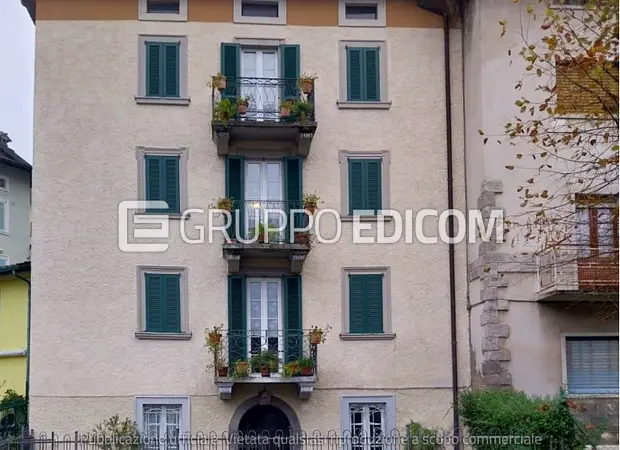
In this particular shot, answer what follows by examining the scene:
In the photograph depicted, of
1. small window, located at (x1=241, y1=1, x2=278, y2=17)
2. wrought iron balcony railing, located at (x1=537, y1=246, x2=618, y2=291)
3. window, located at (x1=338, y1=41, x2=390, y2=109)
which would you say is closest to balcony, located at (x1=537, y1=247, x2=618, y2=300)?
wrought iron balcony railing, located at (x1=537, y1=246, x2=618, y2=291)

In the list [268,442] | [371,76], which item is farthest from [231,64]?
[268,442]

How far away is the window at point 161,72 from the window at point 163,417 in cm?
638

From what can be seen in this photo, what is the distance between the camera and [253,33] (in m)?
24.0

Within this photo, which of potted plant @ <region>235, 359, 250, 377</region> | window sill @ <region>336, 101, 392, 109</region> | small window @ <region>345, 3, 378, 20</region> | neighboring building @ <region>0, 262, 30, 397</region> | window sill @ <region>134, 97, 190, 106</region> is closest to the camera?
potted plant @ <region>235, 359, 250, 377</region>

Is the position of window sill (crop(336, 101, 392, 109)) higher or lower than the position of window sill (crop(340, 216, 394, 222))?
higher

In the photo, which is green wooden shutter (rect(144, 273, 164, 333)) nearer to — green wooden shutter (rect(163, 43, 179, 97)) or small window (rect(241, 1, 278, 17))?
green wooden shutter (rect(163, 43, 179, 97))

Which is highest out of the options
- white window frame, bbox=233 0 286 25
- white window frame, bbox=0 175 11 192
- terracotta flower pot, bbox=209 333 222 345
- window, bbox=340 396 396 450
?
white window frame, bbox=233 0 286 25

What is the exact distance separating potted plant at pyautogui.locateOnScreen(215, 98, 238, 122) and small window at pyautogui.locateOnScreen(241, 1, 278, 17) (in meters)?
2.73

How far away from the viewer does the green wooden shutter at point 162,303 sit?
2272 centimetres

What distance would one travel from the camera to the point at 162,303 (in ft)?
74.8

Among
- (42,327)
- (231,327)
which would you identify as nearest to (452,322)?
(231,327)

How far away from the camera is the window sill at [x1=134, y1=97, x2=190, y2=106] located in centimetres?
2344

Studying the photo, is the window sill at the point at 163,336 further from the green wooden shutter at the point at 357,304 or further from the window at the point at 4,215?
the window at the point at 4,215

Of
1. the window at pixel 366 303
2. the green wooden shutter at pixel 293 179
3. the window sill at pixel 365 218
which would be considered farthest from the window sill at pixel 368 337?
the green wooden shutter at pixel 293 179
